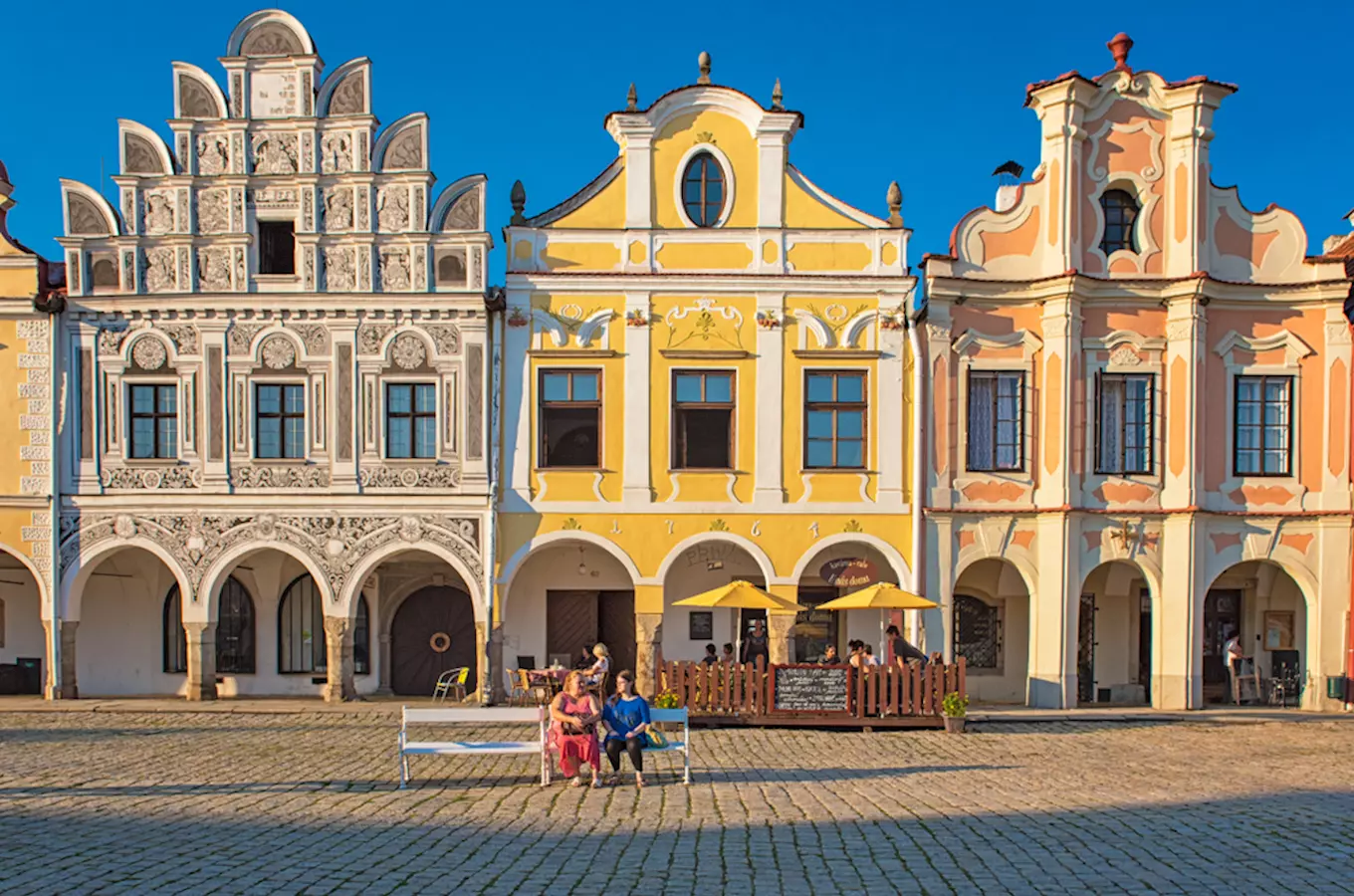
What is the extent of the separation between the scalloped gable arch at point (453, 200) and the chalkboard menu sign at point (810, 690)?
10248 mm

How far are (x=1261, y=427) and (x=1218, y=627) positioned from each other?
4.18 metres

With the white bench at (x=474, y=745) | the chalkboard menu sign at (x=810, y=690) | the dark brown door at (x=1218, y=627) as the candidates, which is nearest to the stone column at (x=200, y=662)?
the chalkboard menu sign at (x=810, y=690)

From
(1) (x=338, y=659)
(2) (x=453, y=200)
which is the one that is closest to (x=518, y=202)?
(2) (x=453, y=200)

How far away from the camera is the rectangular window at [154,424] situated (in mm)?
24906

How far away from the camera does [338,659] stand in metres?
24.3

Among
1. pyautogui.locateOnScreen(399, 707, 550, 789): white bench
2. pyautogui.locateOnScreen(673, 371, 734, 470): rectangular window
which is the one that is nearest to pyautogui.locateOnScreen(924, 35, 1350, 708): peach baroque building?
pyautogui.locateOnScreen(673, 371, 734, 470): rectangular window

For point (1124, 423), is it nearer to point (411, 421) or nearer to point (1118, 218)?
point (1118, 218)

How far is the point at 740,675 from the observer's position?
65.7ft

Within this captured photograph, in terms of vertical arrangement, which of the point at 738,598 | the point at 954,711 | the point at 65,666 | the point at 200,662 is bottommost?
the point at 65,666

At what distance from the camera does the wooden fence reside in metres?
20.0

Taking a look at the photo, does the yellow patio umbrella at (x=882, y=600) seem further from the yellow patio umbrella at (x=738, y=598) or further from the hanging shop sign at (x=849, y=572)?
the hanging shop sign at (x=849, y=572)

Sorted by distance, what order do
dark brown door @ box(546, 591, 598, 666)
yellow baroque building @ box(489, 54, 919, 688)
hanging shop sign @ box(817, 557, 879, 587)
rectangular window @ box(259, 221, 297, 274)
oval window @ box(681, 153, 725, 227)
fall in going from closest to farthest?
1. hanging shop sign @ box(817, 557, 879, 587)
2. yellow baroque building @ box(489, 54, 919, 688)
3. oval window @ box(681, 153, 725, 227)
4. rectangular window @ box(259, 221, 297, 274)
5. dark brown door @ box(546, 591, 598, 666)

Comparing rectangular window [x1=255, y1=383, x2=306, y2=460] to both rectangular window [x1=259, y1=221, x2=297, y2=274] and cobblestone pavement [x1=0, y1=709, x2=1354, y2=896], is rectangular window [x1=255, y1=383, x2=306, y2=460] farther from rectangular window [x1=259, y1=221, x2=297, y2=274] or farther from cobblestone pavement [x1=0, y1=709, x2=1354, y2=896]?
cobblestone pavement [x1=0, y1=709, x2=1354, y2=896]

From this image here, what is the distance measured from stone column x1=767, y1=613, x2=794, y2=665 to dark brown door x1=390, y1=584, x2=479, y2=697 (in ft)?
19.4
